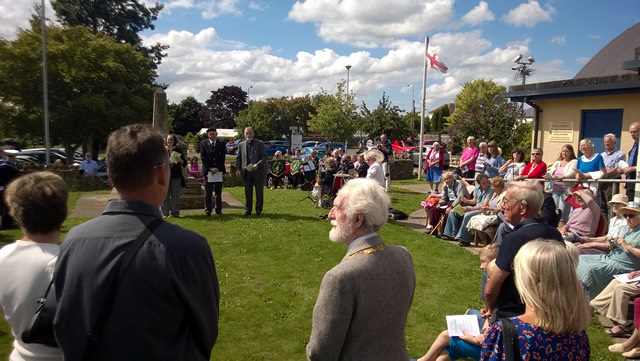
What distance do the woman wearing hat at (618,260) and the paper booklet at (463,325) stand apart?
2.69 meters

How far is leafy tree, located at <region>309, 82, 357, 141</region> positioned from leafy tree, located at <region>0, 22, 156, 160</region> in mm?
15871

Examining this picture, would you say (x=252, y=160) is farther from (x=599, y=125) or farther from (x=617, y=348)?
(x=599, y=125)

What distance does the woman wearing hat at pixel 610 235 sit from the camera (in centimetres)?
564

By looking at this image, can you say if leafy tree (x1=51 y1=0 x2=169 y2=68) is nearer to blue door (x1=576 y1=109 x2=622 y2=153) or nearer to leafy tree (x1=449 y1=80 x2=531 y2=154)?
leafy tree (x1=449 y1=80 x2=531 y2=154)

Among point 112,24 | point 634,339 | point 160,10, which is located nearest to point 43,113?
point 112,24

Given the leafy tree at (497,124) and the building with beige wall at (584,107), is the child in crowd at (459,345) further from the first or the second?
the leafy tree at (497,124)

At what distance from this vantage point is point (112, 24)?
41.1m

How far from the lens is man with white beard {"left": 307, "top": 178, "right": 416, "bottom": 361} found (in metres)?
2.19

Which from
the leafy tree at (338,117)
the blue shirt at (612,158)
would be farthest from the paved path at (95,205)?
the leafy tree at (338,117)

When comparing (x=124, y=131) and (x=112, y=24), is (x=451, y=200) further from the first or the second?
(x=112, y=24)

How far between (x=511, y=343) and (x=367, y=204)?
1.02m

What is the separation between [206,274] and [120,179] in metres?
0.52

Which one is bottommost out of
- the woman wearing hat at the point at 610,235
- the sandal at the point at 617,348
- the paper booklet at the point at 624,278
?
the sandal at the point at 617,348

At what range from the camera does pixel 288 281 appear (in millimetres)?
6184
